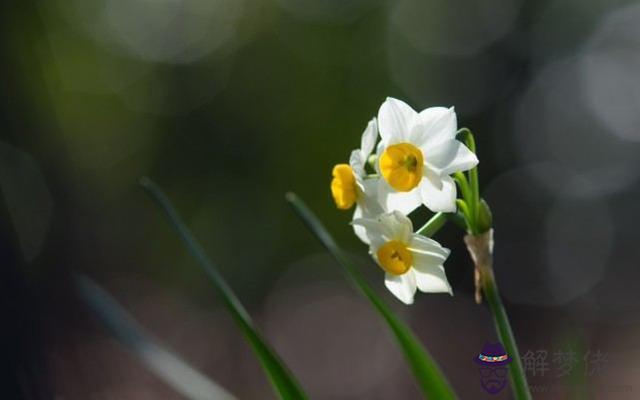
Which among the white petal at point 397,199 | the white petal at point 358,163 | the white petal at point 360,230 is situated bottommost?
the white petal at point 360,230

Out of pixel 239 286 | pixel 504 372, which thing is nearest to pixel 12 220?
pixel 504 372

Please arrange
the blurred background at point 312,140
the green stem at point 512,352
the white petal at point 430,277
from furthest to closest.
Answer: the blurred background at point 312,140, the white petal at point 430,277, the green stem at point 512,352

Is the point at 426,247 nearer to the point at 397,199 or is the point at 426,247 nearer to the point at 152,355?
the point at 397,199

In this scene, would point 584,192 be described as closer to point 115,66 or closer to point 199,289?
point 199,289

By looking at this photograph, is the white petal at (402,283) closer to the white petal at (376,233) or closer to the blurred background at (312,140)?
the white petal at (376,233)

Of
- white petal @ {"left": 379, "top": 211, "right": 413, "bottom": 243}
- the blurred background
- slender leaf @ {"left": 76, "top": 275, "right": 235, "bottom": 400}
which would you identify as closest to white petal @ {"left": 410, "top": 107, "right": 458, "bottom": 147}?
white petal @ {"left": 379, "top": 211, "right": 413, "bottom": 243}

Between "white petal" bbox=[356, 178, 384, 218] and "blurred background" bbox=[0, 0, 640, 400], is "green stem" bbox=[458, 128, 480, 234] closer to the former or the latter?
"white petal" bbox=[356, 178, 384, 218]

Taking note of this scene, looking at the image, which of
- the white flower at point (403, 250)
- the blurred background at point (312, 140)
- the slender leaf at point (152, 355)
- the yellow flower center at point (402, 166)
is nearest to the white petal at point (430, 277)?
the white flower at point (403, 250)
